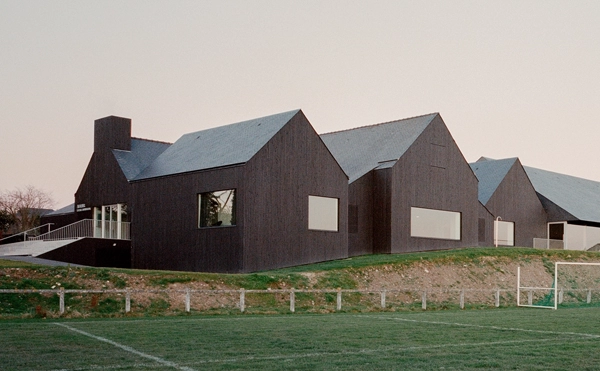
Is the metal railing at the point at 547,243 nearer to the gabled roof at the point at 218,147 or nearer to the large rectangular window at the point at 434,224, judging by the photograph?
the large rectangular window at the point at 434,224

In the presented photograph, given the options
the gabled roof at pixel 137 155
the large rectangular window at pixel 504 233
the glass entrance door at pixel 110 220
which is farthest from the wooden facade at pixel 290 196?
the large rectangular window at pixel 504 233

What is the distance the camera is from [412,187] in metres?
36.9

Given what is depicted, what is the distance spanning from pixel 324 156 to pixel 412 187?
6366 millimetres

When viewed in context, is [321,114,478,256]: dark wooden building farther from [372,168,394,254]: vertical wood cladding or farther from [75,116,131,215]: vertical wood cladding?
[75,116,131,215]: vertical wood cladding

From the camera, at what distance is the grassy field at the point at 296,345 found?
10180 millimetres

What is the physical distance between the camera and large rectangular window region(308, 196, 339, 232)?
32438 millimetres

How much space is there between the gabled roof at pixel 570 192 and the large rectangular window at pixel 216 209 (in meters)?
28.5

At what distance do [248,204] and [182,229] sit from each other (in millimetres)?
4552

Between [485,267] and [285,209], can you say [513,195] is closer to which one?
[485,267]

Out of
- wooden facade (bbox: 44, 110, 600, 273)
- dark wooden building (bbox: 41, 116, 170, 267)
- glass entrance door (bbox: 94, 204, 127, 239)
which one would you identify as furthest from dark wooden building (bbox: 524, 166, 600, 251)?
glass entrance door (bbox: 94, 204, 127, 239)

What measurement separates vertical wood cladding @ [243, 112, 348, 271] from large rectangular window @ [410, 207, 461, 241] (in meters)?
5.16

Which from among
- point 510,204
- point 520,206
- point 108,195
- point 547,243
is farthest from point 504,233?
point 108,195

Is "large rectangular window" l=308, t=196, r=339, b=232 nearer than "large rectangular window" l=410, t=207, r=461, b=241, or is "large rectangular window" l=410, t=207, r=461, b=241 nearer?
"large rectangular window" l=308, t=196, r=339, b=232

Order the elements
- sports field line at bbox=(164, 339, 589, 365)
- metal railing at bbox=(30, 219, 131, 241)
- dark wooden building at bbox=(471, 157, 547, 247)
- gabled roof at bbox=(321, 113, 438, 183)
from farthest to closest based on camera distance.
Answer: dark wooden building at bbox=(471, 157, 547, 247) → metal railing at bbox=(30, 219, 131, 241) → gabled roof at bbox=(321, 113, 438, 183) → sports field line at bbox=(164, 339, 589, 365)
